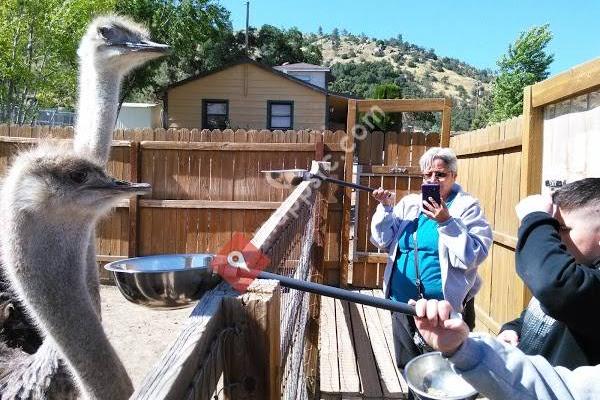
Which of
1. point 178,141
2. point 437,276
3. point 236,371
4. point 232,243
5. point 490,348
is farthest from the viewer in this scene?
point 178,141

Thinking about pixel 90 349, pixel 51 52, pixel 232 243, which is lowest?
pixel 90 349

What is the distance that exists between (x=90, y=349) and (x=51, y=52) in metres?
15.7

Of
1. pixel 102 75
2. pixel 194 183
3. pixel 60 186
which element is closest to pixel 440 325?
pixel 60 186

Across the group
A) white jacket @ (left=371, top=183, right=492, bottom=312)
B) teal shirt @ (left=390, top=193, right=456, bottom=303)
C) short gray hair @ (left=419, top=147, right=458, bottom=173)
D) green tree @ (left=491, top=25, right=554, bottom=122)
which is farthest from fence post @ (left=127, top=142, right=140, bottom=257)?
green tree @ (left=491, top=25, right=554, bottom=122)

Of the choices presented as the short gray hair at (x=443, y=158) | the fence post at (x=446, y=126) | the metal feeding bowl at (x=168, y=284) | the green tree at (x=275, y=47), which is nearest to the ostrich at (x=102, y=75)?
the short gray hair at (x=443, y=158)

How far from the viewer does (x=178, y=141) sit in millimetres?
7816

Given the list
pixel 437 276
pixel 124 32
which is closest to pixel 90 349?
pixel 437 276

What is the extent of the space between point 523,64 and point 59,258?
110 feet

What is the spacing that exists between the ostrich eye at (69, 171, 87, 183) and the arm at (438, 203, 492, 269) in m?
1.63

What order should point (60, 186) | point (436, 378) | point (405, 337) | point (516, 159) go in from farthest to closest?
point (516, 159), point (405, 337), point (60, 186), point (436, 378)

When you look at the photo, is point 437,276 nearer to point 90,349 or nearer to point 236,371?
point 90,349

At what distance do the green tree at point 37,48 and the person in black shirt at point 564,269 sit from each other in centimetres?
1461

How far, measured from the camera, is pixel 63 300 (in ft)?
6.68

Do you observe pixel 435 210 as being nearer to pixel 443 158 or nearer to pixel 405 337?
pixel 443 158
